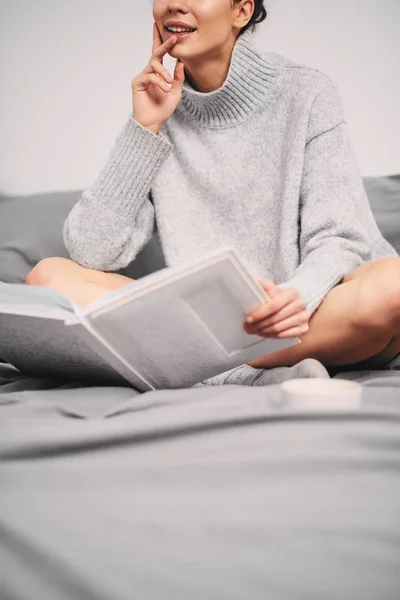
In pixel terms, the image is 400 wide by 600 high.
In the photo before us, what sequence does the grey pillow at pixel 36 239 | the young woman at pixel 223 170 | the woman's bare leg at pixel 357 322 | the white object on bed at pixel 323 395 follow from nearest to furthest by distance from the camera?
the white object on bed at pixel 323 395
the woman's bare leg at pixel 357 322
the young woman at pixel 223 170
the grey pillow at pixel 36 239

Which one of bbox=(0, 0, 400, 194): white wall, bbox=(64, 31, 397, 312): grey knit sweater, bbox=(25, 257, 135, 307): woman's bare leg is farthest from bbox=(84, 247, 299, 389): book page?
bbox=(0, 0, 400, 194): white wall

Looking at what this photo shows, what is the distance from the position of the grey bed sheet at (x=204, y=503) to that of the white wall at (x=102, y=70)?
1218 mm

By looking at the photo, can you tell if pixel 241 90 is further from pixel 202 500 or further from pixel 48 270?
pixel 202 500

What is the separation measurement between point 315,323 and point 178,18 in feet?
1.95

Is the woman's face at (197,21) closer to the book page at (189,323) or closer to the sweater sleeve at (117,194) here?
the sweater sleeve at (117,194)

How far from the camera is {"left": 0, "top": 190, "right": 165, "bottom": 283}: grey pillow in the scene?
1.43 m

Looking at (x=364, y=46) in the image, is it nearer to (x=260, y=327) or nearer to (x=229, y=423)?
(x=260, y=327)

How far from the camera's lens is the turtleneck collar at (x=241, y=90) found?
124 centimetres

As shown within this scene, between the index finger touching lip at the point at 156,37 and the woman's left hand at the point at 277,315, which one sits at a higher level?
the index finger touching lip at the point at 156,37

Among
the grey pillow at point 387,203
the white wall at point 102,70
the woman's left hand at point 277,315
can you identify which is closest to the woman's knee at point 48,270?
the woman's left hand at point 277,315

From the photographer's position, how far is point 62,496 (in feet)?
1.86

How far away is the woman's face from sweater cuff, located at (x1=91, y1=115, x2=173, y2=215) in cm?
15

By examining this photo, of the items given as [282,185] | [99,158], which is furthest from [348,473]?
[99,158]

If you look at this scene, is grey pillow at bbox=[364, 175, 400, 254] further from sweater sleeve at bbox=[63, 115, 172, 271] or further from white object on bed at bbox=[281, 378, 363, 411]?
white object on bed at bbox=[281, 378, 363, 411]
